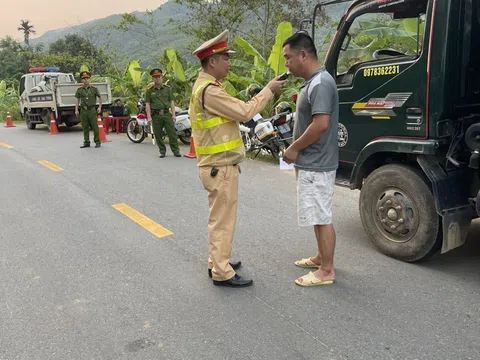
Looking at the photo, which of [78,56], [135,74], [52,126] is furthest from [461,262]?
[78,56]

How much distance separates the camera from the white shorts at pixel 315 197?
3240 millimetres

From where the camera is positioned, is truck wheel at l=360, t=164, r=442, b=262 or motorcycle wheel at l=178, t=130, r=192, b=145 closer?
truck wheel at l=360, t=164, r=442, b=262

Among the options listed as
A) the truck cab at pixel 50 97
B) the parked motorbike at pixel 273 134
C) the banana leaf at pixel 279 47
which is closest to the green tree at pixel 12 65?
the truck cab at pixel 50 97

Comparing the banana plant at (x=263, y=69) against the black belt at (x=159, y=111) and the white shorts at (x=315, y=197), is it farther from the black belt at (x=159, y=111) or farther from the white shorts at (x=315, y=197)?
the white shorts at (x=315, y=197)

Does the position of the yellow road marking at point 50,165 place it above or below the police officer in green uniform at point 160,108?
below

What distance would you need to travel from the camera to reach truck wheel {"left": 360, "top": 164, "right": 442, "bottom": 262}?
11.5ft

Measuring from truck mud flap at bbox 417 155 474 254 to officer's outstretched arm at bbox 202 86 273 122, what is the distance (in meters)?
1.42

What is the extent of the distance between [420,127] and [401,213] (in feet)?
2.39

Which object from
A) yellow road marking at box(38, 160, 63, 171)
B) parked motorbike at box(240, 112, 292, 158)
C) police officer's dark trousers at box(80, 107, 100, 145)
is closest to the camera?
parked motorbike at box(240, 112, 292, 158)

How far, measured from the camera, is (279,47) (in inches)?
375

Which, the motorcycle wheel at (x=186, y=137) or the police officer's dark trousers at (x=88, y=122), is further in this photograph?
the police officer's dark trousers at (x=88, y=122)

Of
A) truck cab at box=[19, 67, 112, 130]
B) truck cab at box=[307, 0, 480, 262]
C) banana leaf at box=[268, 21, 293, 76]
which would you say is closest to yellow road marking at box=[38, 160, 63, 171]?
banana leaf at box=[268, 21, 293, 76]

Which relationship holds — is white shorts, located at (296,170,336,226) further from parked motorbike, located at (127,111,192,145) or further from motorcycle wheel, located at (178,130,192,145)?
motorcycle wheel, located at (178,130,192,145)

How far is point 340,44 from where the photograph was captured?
4.11 m
